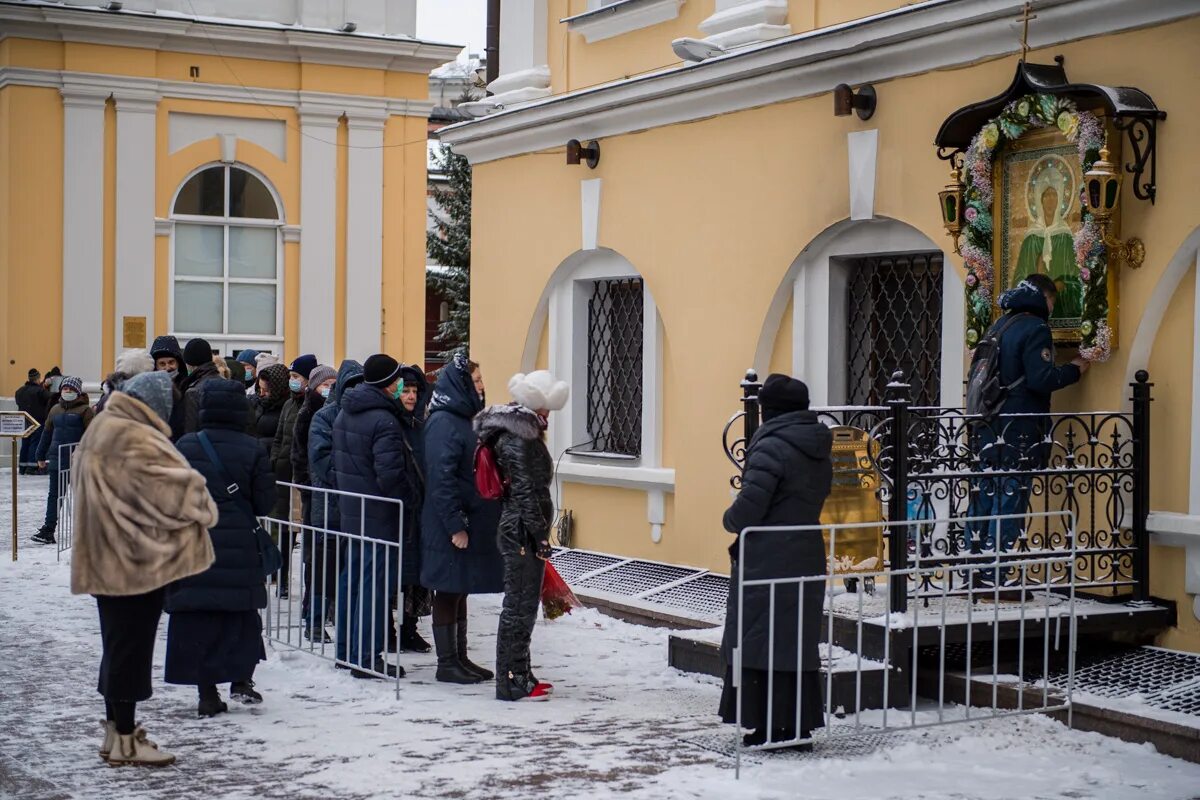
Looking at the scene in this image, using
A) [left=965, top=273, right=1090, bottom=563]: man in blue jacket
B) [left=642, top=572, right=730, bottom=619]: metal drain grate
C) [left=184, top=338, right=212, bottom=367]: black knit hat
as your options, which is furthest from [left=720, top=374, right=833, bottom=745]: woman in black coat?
[left=184, top=338, right=212, bottom=367]: black knit hat

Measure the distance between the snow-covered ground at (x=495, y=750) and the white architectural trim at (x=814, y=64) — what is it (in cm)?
371

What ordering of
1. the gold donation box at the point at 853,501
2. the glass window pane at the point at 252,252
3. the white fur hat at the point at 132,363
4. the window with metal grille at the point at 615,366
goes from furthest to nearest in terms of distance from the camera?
the glass window pane at the point at 252,252 < the window with metal grille at the point at 615,366 < the white fur hat at the point at 132,363 < the gold donation box at the point at 853,501

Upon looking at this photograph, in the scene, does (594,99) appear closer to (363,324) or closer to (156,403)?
(156,403)

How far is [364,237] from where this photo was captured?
90.8 ft

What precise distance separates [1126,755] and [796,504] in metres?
1.79

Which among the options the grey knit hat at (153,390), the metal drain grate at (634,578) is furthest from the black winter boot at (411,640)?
the grey knit hat at (153,390)

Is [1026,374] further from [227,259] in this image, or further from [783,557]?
[227,259]

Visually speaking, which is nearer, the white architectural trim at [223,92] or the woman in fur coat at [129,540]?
the woman in fur coat at [129,540]

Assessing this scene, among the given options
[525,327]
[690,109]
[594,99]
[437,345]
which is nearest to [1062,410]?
[690,109]

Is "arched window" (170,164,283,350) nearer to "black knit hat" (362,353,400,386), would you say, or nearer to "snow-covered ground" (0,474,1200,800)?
"snow-covered ground" (0,474,1200,800)

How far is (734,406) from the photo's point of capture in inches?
472

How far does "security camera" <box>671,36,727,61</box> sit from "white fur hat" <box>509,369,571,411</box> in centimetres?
380

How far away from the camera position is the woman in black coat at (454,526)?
9.01 meters

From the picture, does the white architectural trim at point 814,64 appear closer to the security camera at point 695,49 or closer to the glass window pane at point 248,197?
the security camera at point 695,49
